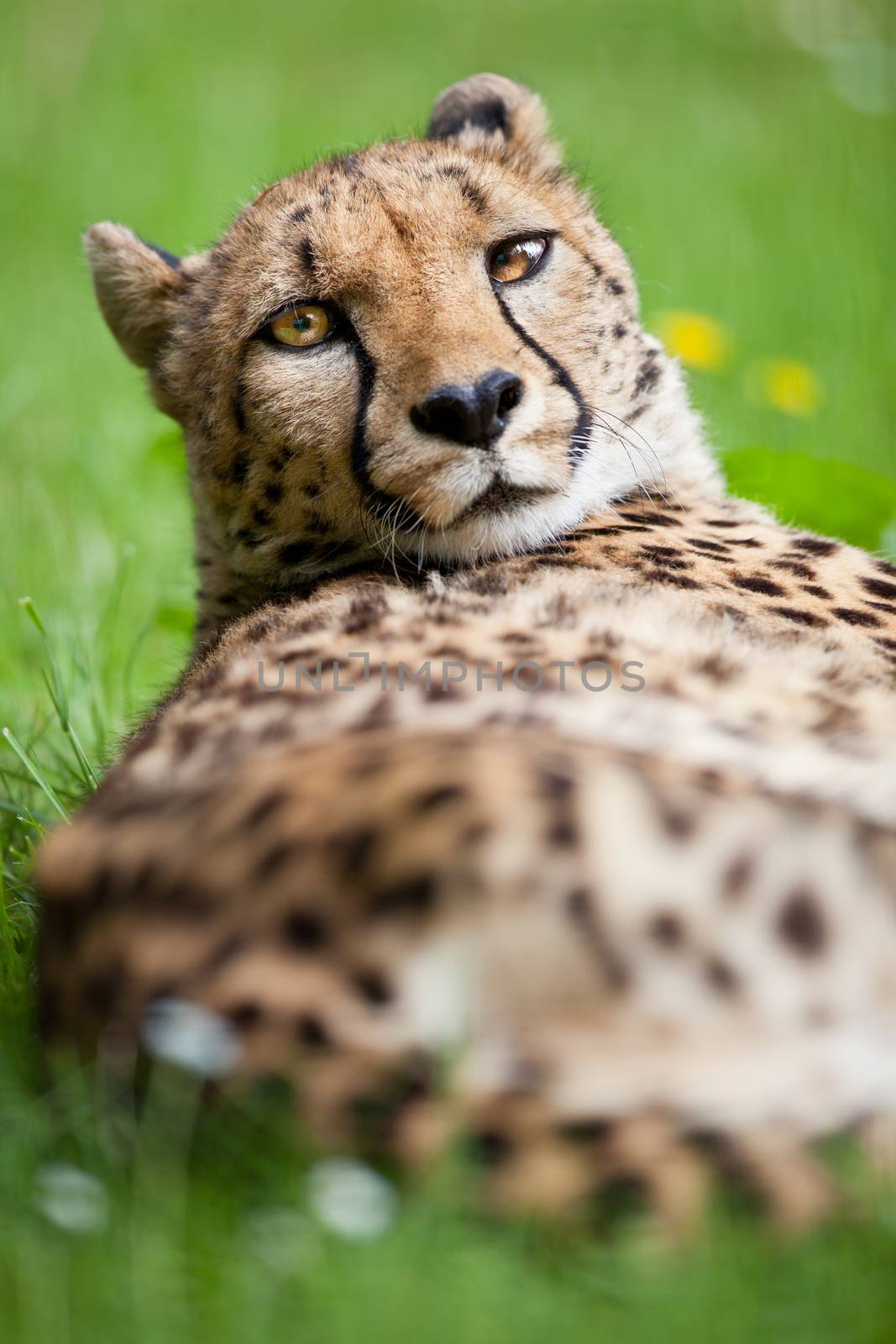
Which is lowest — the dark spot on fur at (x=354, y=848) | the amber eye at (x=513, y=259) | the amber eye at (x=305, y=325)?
the dark spot on fur at (x=354, y=848)

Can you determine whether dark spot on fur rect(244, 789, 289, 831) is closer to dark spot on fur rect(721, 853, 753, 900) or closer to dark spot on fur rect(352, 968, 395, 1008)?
dark spot on fur rect(352, 968, 395, 1008)

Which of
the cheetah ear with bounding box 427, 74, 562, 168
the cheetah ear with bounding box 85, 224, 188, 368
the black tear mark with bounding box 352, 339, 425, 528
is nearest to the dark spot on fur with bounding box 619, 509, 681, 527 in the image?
the black tear mark with bounding box 352, 339, 425, 528

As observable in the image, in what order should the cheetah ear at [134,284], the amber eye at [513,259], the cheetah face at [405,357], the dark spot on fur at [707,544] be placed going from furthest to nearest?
1. the cheetah ear at [134,284]
2. the amber eye at [513,259]
3. the dark spot on fur at [707,544]
4. the cheetah face at [405,357]

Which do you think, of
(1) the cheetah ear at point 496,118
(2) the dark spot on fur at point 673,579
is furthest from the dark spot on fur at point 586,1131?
(1) the cheetah ear at point 496,118

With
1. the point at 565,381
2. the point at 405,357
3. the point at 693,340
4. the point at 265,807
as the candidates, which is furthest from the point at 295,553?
the point at 693,340

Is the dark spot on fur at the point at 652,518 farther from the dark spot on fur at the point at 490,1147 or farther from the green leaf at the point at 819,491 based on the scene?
the dark spot on fur at the point at 490,1147

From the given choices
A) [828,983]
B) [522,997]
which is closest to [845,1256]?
[828,983]

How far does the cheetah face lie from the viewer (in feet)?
8.32

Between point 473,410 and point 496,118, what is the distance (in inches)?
43.8

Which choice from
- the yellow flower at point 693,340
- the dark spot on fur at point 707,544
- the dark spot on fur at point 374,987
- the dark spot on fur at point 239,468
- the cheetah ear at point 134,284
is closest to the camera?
the dark spot on fur at point 374,987

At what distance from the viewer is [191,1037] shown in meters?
1.53

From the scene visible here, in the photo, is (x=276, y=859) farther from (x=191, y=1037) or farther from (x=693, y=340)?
(x=693, y=340)

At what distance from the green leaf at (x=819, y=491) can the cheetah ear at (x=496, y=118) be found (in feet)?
2.76

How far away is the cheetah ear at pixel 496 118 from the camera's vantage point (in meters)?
3.16
